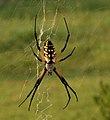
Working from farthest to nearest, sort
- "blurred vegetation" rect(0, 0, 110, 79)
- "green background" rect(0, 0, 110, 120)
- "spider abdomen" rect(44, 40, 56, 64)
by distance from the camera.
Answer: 1. "blurred vegetation" rect(0, 0, 110, 79)
2. "green background" rect(0, 0, 110, 120)
3. "spider abdomen" rect(44, 40, 56, 64)

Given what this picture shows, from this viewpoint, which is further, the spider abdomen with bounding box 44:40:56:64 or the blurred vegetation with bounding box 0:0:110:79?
the blurred vegetation with bounding box 0:0:110:79

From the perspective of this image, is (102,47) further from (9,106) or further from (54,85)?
(9,106)

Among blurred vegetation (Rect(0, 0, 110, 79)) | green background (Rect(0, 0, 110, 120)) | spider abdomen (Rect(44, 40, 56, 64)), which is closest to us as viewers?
spider abdomen (Rect(44, 40, 56, 64))

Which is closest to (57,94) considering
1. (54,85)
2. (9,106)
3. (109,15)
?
(54,85)

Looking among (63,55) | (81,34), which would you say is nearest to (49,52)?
(63,55)

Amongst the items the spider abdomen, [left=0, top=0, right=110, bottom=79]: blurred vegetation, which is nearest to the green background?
[left=0, top=0, right=110, bottom=79]: blurred vegetation

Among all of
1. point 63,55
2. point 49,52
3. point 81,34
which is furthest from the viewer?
point 81,34

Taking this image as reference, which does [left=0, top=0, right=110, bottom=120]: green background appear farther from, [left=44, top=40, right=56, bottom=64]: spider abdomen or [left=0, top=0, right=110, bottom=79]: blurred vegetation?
[left=44, top=40, right=56, bottom=64]: spider abdomen

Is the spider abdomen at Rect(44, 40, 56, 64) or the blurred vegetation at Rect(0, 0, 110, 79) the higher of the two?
the spider abdomen at Rect(44, 40, 56, 64)

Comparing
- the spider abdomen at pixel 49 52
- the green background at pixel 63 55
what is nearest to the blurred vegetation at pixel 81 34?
the green background at pixel 63 55

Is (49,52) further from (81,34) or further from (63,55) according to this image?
(81,34)

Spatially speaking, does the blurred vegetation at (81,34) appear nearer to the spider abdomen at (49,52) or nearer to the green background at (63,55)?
the green background at (63,55)
